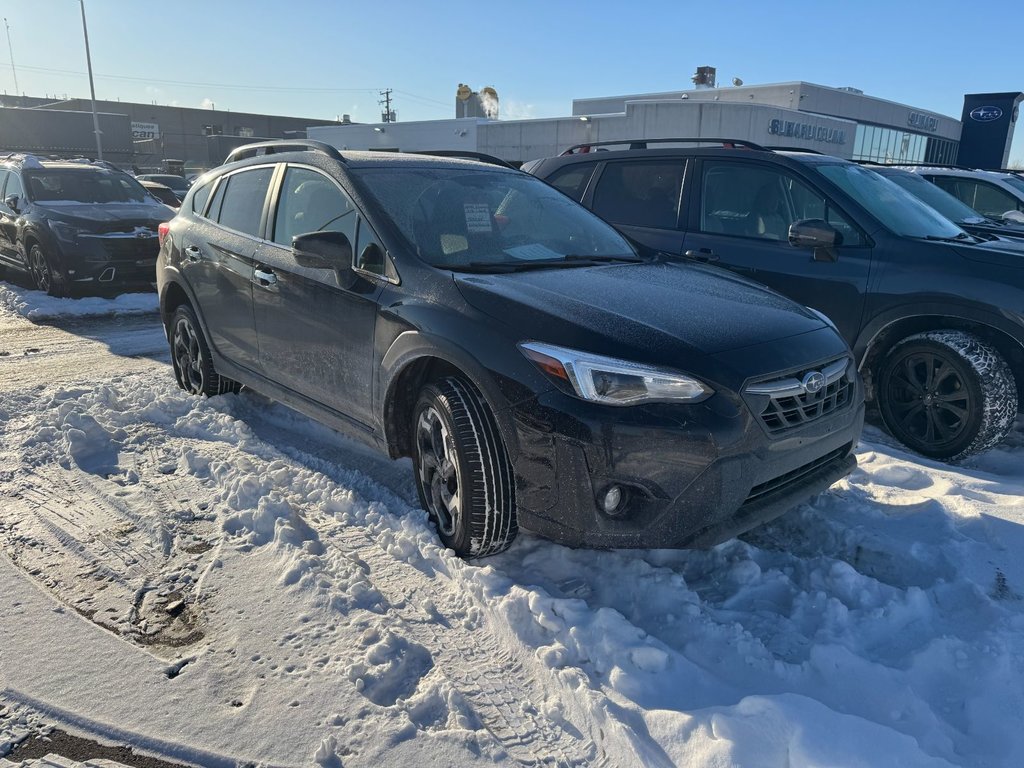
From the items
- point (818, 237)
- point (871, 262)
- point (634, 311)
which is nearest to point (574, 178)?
point (818, 237)

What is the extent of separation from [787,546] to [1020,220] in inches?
211

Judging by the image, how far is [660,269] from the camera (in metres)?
3.87

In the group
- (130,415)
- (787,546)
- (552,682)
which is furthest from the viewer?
(130,415)

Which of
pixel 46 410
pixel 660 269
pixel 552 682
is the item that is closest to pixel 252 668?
pixel 552 682

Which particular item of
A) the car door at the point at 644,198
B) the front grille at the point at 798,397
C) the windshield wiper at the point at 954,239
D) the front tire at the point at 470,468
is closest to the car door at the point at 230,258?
the front tire at the point at 470,468

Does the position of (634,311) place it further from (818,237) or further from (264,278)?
(818,237)

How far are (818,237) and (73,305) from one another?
27.7ft

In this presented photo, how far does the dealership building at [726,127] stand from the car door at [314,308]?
84.4ft

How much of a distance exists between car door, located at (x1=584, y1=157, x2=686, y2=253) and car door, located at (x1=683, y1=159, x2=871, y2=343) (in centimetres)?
15

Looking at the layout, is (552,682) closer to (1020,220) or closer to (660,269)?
A: (660,269)

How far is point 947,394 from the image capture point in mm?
4508

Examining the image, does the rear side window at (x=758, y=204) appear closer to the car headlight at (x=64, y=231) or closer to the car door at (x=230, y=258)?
the car door at (x=230, y=258)

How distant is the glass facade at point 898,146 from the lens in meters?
41.5

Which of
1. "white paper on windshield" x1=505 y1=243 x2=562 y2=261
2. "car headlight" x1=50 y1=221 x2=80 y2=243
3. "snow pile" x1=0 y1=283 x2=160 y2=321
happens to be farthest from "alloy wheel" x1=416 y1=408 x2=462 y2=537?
"car headlight" x1=50 y1=221 x2=80 y2=243
